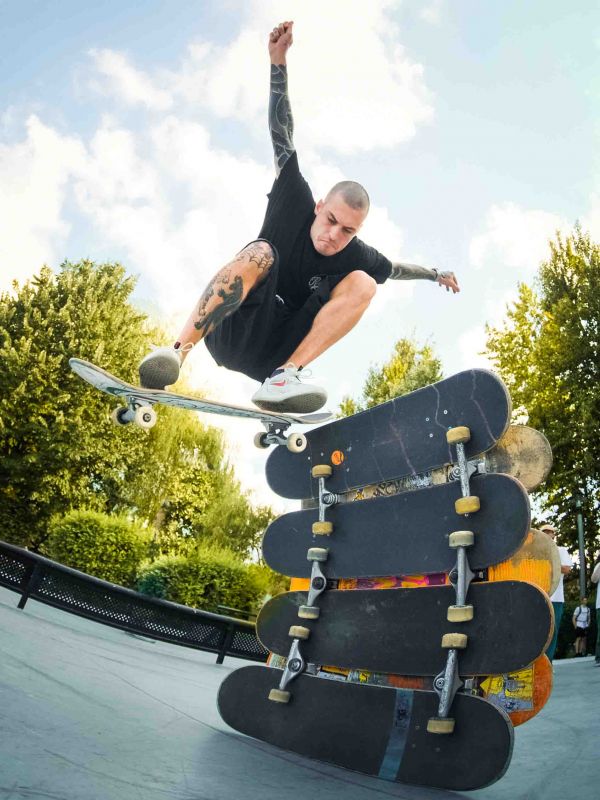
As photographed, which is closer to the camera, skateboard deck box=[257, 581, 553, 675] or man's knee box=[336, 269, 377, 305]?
skateboard deck box=[257, 581, 553, 675]

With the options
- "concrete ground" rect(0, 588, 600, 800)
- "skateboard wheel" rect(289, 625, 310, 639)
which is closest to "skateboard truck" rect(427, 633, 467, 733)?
"concrete ground" rect(0, 588, 600, 800)

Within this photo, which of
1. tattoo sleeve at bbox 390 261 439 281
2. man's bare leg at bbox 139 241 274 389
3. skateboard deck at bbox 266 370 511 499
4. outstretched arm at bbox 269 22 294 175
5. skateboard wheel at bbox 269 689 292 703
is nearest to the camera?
skateboard deck at bbox 266 370 511 499

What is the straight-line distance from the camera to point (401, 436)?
315cm

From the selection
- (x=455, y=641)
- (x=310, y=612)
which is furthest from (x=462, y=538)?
(x=310, y=612)

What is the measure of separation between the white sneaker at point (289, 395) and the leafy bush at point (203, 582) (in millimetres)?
8082

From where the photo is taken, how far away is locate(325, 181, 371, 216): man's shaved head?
362cm

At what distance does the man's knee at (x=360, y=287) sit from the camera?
154 inches

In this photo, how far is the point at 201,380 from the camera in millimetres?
15438

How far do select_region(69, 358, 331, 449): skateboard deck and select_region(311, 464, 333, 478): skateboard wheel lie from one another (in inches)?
9.0

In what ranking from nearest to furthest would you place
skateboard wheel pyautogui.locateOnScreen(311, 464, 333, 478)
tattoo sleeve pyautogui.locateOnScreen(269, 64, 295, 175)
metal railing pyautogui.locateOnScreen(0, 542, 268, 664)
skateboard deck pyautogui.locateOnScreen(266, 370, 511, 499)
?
skateboard deck pyautogui.locateOnScreen(266, 370, 511, 499) → skateboard wheel pyautogui.locateOnScreen(311, 464, 333, 478) → tattoo sleeve pyautogui.locateOnScreen(269, 64, 295, 175) → metal railing pyautogui.locateOnScreen(0, 542, 268, 664)

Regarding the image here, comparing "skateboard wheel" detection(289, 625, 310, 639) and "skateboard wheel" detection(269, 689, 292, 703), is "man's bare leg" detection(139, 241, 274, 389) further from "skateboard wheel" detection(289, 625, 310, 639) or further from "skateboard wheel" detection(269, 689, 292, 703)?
"skateboard wheel" detection(269, 689, 292, 703)

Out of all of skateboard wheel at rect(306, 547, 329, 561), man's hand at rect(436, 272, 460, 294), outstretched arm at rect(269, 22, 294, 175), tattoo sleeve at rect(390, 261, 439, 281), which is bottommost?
skateboard wheel at rect(306, 547, 329, 561)

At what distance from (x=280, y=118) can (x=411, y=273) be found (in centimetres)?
135

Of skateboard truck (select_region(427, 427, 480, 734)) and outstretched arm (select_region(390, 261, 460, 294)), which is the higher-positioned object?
outstretched arm (select_region(390, 261, 460, 294))
